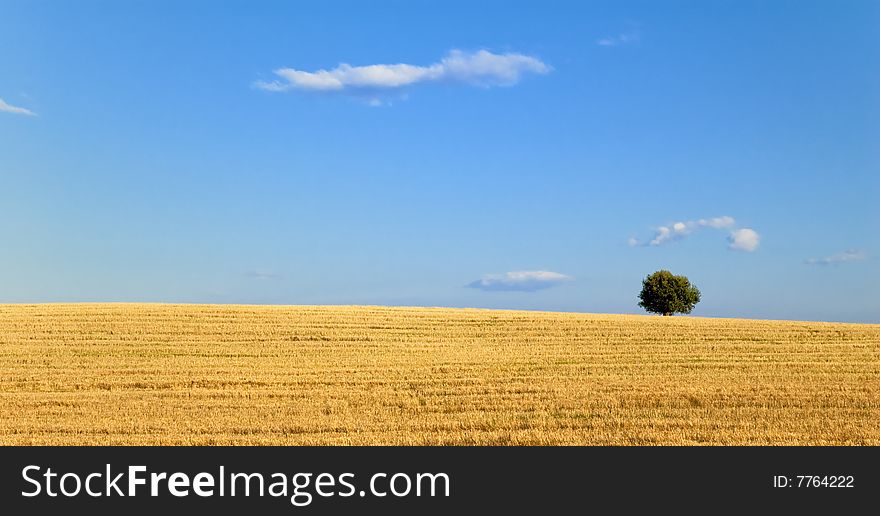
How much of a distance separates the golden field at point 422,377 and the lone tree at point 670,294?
1780 cm

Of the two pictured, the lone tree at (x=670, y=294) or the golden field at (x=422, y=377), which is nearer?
the golden field at (x=422, y=377)

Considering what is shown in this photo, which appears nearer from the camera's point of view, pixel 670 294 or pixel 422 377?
pixel 422 377

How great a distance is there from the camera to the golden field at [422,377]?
18.0 metres

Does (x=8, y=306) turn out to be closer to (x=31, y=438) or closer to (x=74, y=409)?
(x=74, y=409)

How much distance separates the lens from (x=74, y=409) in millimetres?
21047

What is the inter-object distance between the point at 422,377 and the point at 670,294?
39.5m

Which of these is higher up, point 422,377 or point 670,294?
point 670,294

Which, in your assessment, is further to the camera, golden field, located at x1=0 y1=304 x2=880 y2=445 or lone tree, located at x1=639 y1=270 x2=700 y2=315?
lone tree, located at x1=639 y1=270 x2=700 y2=315

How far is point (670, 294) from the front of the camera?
61562 mm

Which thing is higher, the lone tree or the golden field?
the lone tree

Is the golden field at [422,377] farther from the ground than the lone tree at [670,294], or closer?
closer

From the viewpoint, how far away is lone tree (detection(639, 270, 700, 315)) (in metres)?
61.5

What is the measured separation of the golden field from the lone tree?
1780 cm
